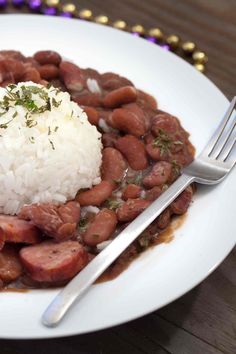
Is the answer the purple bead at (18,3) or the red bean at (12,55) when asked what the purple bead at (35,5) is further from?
the red bean at (12,55)

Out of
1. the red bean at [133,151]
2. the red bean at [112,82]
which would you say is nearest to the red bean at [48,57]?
the red bean at [112,82]

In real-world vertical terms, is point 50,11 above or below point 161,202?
below

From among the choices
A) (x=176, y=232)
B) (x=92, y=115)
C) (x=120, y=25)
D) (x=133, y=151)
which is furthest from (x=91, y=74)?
(x=176, y=232)

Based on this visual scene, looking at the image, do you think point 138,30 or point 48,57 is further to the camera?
point 138,30

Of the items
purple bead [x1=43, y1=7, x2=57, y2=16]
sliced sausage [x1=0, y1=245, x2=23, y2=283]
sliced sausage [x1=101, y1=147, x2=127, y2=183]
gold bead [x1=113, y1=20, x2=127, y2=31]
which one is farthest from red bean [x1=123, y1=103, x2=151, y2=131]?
purple bead [x1=43, y1=7, x2=57, y2=16]

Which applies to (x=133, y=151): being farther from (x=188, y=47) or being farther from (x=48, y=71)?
(x=188, y=47)

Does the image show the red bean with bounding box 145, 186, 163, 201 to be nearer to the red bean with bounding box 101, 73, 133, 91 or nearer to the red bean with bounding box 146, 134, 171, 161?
the red bean with bounding box 146, 134, 171, 161
